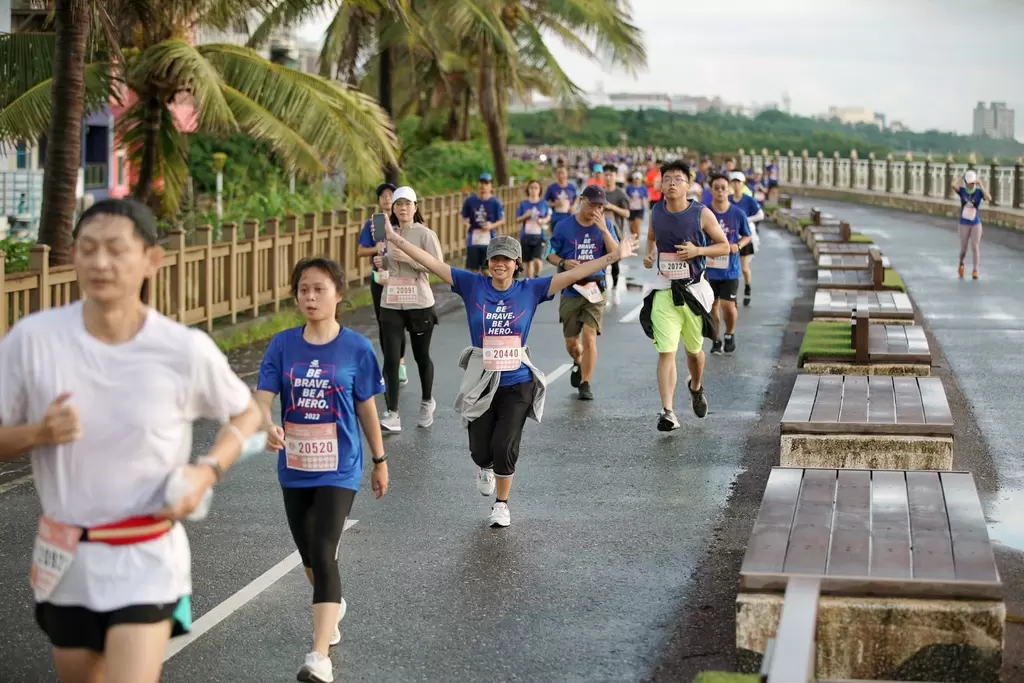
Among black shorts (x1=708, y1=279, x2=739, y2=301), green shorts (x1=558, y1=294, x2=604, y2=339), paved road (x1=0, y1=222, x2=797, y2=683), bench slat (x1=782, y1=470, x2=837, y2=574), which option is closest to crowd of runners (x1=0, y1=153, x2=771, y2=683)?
paved road (x1=0, y1=222, x2=797, y2=683)

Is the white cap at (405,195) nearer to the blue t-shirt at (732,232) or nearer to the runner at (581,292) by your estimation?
the runner at (581,292)

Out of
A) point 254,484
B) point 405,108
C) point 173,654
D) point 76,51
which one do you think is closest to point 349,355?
point 173,654

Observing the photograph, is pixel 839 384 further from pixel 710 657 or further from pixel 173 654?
pixel 173 654

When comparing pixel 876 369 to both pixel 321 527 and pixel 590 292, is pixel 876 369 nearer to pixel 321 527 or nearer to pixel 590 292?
pixel 590 292

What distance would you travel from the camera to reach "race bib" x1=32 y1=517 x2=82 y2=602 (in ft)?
13.4

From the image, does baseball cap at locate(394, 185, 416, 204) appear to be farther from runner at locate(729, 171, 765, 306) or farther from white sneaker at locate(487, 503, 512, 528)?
runner at locate(729, 171, 765, 306)

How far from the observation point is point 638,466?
1049 centimetres

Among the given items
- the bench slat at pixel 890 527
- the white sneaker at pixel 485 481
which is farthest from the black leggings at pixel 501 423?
the bench slat at pixel 890 527

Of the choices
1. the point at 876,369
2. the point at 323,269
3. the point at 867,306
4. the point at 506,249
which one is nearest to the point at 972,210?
the point at 867,306

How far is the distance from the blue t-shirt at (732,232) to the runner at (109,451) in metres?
A: 12.1

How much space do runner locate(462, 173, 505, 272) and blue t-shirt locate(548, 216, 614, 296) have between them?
22.9 feet

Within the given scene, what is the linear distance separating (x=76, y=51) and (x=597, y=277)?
5579mm

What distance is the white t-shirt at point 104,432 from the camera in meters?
4.06

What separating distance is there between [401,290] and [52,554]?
7.90 metres
